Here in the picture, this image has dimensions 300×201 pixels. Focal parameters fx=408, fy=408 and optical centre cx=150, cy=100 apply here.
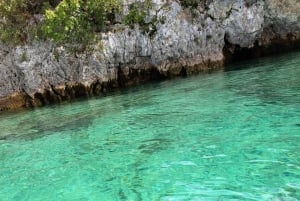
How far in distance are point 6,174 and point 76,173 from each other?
61.9 inches

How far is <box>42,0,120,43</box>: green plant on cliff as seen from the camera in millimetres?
18036

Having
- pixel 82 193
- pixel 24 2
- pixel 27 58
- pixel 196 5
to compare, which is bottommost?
pixel 82 193

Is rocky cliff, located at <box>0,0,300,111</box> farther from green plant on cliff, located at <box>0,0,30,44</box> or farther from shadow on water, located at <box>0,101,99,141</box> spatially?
shadow on water, located at <box>0,101,99,141</box>

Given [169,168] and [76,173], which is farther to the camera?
[76,173]

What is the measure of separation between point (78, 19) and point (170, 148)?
1240cm

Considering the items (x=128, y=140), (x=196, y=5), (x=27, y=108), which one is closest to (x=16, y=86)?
(x=27, y=108)

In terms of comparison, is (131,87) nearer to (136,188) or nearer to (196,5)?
(196,5)

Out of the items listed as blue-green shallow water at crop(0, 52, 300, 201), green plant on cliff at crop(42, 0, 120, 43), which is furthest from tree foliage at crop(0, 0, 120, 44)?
blue-green shallow water at crop(0, 52, 300, 201)

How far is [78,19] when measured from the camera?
18.5m

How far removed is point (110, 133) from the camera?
9766 millimetres

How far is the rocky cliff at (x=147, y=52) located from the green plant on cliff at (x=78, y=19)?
1.75 feet

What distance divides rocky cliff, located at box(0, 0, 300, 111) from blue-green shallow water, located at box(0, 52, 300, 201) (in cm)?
483

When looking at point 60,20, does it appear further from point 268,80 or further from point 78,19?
point 268,80

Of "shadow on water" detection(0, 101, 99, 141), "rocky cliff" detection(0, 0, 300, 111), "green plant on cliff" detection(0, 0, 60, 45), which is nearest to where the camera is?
"shadow on water" detection(0, 101, 99, 141)
